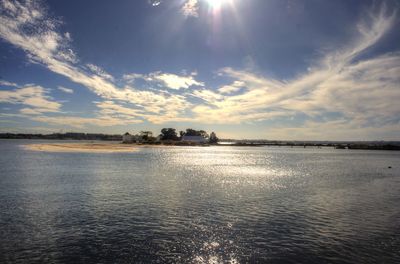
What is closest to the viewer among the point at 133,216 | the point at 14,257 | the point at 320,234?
the point at 14,257

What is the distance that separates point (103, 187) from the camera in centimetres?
3425

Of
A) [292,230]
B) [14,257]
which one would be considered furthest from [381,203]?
[14,257]

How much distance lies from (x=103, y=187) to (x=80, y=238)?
17.7 metres

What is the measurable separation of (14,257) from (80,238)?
137 inches

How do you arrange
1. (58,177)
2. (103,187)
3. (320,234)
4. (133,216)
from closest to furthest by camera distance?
(320,234)
(133,216)
(103,187)
(58,177)

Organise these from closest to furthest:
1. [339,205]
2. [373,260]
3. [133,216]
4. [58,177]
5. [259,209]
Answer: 1. [373,260]
2. [133,216]
3. [259,209]
4. [339,205]
5. [58,177]

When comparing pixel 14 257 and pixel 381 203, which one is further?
pixel 381 203

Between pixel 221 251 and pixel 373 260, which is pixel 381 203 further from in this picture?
pixel 221 251

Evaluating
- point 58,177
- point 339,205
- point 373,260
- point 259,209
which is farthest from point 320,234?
point 58,177

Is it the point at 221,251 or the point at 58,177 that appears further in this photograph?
the point at 58,177

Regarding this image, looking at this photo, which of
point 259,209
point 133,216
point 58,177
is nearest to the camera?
point 133,216

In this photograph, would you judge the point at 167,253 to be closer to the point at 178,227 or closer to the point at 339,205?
the point at 178,227

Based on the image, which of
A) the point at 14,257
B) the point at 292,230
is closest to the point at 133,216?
the point at 14,257

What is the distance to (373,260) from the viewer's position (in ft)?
49.2
